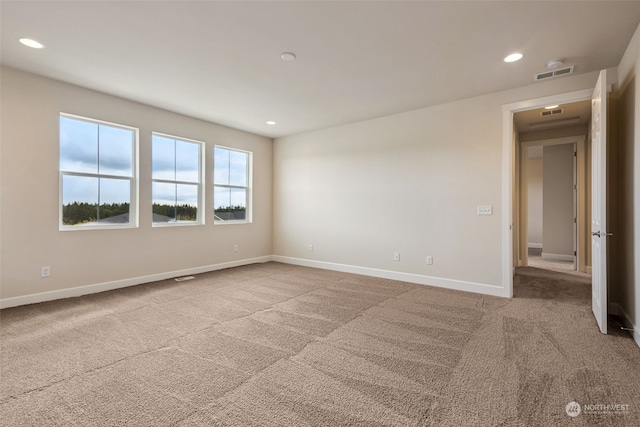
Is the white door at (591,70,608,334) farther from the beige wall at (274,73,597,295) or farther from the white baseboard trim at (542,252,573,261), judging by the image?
the white baseboard trim at (542,252,573,261)

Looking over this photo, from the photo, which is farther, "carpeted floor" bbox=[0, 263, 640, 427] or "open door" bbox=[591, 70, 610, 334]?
"open door" bbox=[591, 70, 610, 334]

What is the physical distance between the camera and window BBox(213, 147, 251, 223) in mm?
5645

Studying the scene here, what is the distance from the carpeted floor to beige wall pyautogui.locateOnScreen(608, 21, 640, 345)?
0.38 meters

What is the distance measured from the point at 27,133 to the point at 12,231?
3.76 ft

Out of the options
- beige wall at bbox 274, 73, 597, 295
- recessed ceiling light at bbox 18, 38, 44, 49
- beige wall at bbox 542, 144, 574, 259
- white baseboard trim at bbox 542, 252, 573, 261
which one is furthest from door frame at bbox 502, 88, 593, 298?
recessed ceiling light at bbox 18, 38, 44, 49

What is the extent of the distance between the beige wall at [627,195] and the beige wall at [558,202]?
4.01 meters

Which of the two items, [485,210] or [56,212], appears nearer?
[56,212]

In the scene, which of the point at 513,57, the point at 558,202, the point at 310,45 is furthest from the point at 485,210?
the point at 558,202

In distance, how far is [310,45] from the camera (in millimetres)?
2850

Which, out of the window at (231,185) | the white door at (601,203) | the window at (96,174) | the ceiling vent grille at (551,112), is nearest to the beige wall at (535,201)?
the ceiling vent grille at (551,112)

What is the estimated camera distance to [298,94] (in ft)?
13.4

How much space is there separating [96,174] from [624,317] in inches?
252

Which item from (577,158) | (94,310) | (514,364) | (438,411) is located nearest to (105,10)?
(94,310)

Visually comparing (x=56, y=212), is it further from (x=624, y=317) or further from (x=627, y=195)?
(x=624, y=317)
